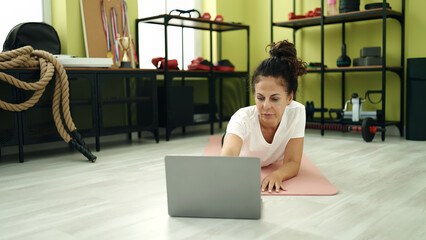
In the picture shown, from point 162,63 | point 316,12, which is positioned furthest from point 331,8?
point 162,63

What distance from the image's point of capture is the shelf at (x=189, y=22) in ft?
12.5

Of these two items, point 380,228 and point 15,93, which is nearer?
point 380,228

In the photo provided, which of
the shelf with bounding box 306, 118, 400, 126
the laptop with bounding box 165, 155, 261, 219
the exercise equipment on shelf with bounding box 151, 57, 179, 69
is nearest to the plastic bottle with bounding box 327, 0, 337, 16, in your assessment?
the shelf with bounding box 306, 118, 400, 126

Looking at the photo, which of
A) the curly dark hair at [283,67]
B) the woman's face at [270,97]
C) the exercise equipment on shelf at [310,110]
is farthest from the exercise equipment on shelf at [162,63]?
the woman's face at [270,97]

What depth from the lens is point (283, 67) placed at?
1968mm

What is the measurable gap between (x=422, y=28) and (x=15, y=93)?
3.53 metres

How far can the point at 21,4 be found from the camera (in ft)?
11.0

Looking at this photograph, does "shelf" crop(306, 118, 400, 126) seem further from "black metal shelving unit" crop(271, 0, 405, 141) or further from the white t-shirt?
the white t-shirt

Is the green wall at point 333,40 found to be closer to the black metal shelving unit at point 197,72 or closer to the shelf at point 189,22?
the shelf at point 189,22

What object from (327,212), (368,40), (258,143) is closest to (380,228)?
(327,212)

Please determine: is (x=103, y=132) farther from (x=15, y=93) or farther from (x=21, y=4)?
(x=21, y=4)

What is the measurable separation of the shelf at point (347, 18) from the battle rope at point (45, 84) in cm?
248

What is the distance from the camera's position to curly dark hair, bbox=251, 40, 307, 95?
1944mm

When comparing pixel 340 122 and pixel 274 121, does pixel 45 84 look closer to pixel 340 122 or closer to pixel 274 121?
pixel 274 121
